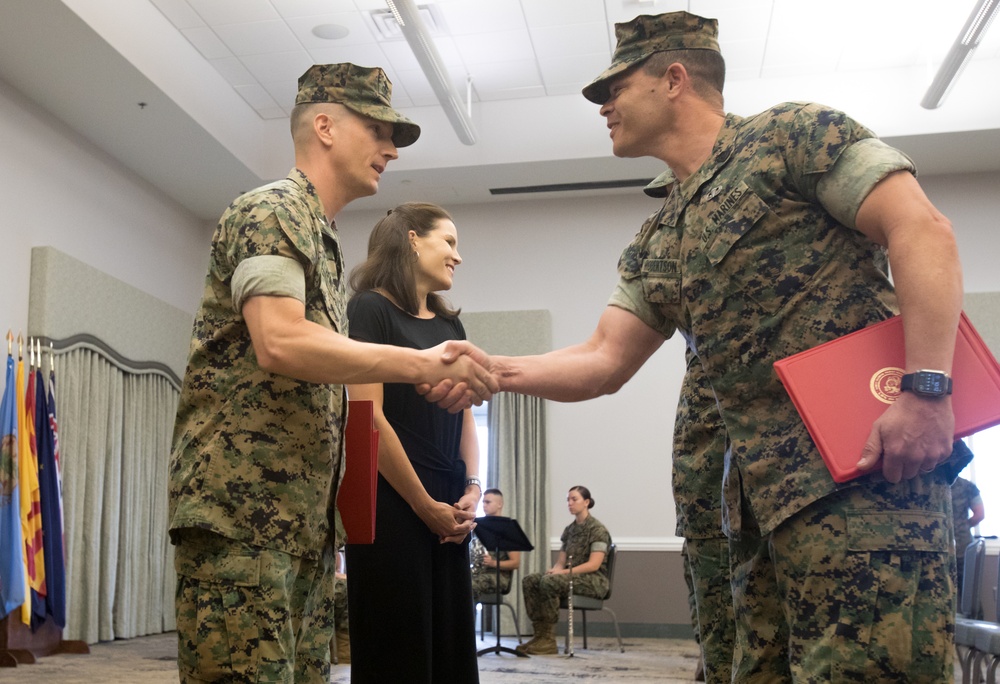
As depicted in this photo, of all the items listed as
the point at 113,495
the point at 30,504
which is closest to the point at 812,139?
the point at 30,504

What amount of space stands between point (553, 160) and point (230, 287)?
689 centimetres

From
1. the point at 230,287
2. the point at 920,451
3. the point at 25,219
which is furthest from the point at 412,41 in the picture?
the point at 920,451

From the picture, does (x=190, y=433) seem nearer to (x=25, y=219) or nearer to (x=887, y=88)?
(x=25, y=219)

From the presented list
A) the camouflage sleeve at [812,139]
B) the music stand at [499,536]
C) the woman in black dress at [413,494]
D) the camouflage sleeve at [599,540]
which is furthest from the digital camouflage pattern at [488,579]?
the camouflage sleeve at [812,139]

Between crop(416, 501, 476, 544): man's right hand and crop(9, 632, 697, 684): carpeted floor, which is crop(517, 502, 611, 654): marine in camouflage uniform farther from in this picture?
crop(416, 501, 476, 544): man's right hand

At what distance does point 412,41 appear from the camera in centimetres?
625

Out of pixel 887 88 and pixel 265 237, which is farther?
pixel 887 88

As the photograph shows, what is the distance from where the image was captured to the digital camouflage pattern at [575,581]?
7.37 meters

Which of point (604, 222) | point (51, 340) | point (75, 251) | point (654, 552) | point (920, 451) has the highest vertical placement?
point (604, 222)

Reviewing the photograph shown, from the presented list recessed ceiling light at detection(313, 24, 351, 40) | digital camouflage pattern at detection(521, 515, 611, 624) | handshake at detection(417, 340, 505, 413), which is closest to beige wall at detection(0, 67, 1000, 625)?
digital camouflage pattern at detection(521, 515, 611, 624)

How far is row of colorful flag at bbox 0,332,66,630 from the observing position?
606 cm

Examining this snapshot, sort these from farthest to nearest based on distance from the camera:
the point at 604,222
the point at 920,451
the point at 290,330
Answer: the point at 604,222
the point at 290,330
the point at 920,451

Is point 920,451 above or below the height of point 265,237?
below

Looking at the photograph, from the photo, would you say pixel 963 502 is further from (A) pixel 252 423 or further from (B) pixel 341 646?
(A) pixel 252 423
